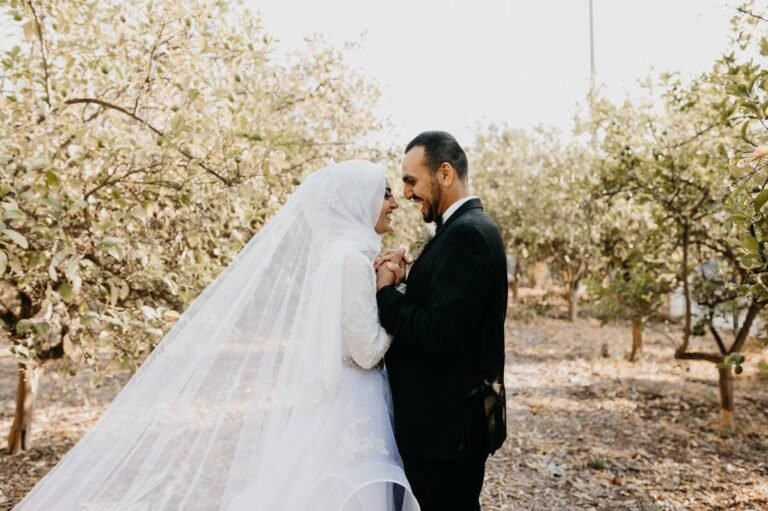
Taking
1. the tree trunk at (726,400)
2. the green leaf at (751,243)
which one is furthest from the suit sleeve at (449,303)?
the tree trunk at (726,400)

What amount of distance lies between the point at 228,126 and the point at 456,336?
2.27 metres

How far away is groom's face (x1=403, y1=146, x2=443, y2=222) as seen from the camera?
110 inches

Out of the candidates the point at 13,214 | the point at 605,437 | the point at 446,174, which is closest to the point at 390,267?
the point at 446,174

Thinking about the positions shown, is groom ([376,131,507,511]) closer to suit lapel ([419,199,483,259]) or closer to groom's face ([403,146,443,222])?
suit lapel ([419,199,483,259])

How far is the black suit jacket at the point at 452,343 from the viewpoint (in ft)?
8.04

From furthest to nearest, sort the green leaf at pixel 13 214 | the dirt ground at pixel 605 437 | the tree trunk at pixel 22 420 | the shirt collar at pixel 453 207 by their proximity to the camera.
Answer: the tree trunk at pixel 22 420, the dirt ground at pixel 605 437, the shirt collar at pixel 453 207, the green leaf at pixel 13 214

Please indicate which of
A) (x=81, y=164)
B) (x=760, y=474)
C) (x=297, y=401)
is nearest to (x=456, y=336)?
(x=297, y=401)

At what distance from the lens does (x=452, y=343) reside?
2.44 m

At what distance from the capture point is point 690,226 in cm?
711

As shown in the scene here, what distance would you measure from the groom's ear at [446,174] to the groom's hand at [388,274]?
0.44 meters

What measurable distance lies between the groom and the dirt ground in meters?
2.66

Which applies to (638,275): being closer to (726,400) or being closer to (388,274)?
(726,400)

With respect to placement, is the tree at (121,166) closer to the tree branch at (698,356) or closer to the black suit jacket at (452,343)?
the black suit jacket at (452,343)

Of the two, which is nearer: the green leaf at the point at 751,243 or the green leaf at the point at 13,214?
the green leaf at the point at 751,243
